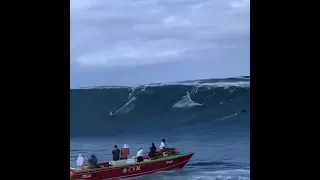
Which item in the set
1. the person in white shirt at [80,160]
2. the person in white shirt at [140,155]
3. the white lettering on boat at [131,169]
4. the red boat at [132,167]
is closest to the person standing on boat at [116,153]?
the red boat at [132,167]

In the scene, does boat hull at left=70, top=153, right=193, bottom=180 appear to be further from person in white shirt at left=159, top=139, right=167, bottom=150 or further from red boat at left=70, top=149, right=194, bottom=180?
person in white shirt at left=159, top=139, right=167, bottom=150

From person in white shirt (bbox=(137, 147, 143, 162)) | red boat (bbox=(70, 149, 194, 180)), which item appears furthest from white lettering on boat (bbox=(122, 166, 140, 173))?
person in white shirt (bbox=(137, 147, 143, 162))

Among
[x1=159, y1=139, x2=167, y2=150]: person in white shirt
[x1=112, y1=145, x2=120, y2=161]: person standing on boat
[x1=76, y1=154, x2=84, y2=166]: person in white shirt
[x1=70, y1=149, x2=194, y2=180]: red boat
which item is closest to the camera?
[x1=76, y1=154, x2=84, y2=166]: person in white shirt

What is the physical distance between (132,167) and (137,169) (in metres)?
0.08

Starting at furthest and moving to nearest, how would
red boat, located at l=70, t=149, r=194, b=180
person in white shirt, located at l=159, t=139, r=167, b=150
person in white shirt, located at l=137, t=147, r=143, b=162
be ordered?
1. person in white shirt, located at l=159, t=139, r=167, b=150
2. person in white shirt, located at l=137, t=147, r=143, b=162
3. red boat, located at l=70, t=149, r=194, b=180

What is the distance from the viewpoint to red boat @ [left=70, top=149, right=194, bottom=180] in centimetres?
570

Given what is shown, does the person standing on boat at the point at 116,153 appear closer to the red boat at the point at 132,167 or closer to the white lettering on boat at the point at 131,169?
the red boat at the point at 132,167

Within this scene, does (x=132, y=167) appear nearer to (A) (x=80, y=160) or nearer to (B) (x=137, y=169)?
(B) (x=137, y=169)

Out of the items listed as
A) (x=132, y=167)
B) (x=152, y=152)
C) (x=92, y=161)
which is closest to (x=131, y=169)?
(x=132, y=167)

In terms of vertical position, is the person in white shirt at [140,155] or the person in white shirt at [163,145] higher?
the person in white shirt at [163,145]

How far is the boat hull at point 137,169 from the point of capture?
5754mm

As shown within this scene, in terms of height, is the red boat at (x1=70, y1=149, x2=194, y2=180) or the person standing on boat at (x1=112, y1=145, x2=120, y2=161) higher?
the person standing on boat at (x1=112, y1=145, x2=120, y2=161)
